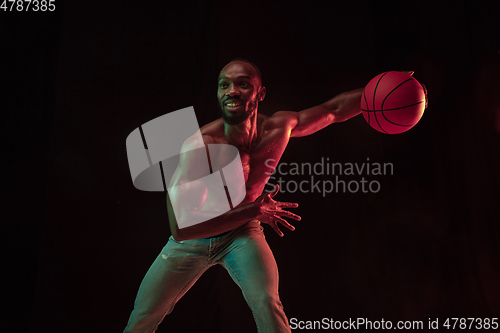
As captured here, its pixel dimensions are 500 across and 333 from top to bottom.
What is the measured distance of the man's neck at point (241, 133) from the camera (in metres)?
2.28

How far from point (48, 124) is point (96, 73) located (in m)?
0.49

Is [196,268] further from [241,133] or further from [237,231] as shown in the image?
[241,133]

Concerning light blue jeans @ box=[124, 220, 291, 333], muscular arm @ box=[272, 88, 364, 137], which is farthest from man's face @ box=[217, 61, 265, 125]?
light blue jeans @ box=[124, 220, 291, 333]

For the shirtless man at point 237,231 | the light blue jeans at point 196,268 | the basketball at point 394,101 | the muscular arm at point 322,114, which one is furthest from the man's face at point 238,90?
the basketball at point 394,101

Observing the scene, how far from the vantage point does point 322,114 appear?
2557mm

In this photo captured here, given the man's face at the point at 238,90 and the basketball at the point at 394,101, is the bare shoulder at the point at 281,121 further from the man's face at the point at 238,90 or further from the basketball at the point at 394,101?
the basketball at the point at 394,101

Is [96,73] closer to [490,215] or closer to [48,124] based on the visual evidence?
[48,124]

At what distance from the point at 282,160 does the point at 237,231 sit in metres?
0.96

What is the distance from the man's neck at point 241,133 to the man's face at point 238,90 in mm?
39

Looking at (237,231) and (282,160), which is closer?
(237,231)

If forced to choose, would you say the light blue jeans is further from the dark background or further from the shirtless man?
the dark background

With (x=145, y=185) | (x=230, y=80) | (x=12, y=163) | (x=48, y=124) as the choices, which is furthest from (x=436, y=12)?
(x=12, y=163)

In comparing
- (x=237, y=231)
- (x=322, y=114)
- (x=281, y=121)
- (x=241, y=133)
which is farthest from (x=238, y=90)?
(x=237, y=231)

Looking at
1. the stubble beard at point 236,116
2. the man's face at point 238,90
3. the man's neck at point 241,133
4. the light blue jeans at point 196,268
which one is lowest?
the light blue jeans at point 196,268
